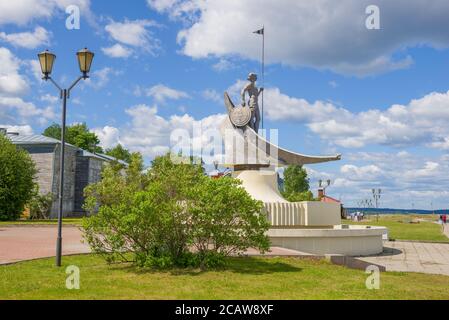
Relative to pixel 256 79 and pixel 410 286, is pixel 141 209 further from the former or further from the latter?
pixel 256 79

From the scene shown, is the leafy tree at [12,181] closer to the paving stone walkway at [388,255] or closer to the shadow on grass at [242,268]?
the paving stone walkway at [388,255]

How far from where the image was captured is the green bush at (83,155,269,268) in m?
10.4

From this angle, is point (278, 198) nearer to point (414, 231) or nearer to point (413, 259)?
point (413, 259)

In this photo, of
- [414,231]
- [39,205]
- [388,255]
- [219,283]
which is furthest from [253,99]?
[39,205]

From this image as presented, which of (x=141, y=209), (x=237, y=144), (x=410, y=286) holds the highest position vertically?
(x=237, y=144)

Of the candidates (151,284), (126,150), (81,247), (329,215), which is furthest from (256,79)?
(126,150)

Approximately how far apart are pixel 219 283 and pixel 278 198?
11.1 meters

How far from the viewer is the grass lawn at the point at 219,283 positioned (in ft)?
26.2

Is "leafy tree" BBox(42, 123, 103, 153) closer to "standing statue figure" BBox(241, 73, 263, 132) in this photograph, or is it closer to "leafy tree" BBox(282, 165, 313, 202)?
"leafy tree" BBox(282, 165, 313, 202)

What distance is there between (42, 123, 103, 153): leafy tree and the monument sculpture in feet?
162

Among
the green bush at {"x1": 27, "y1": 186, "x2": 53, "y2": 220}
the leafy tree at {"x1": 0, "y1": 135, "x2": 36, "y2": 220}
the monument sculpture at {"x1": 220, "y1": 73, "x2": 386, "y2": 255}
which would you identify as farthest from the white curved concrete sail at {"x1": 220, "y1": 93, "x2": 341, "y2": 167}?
the green bush at {"x1": 27, "y1": 186, "x2": 53, "y2": 220}

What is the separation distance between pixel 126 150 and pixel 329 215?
56.7m

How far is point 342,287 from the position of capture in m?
8.95
